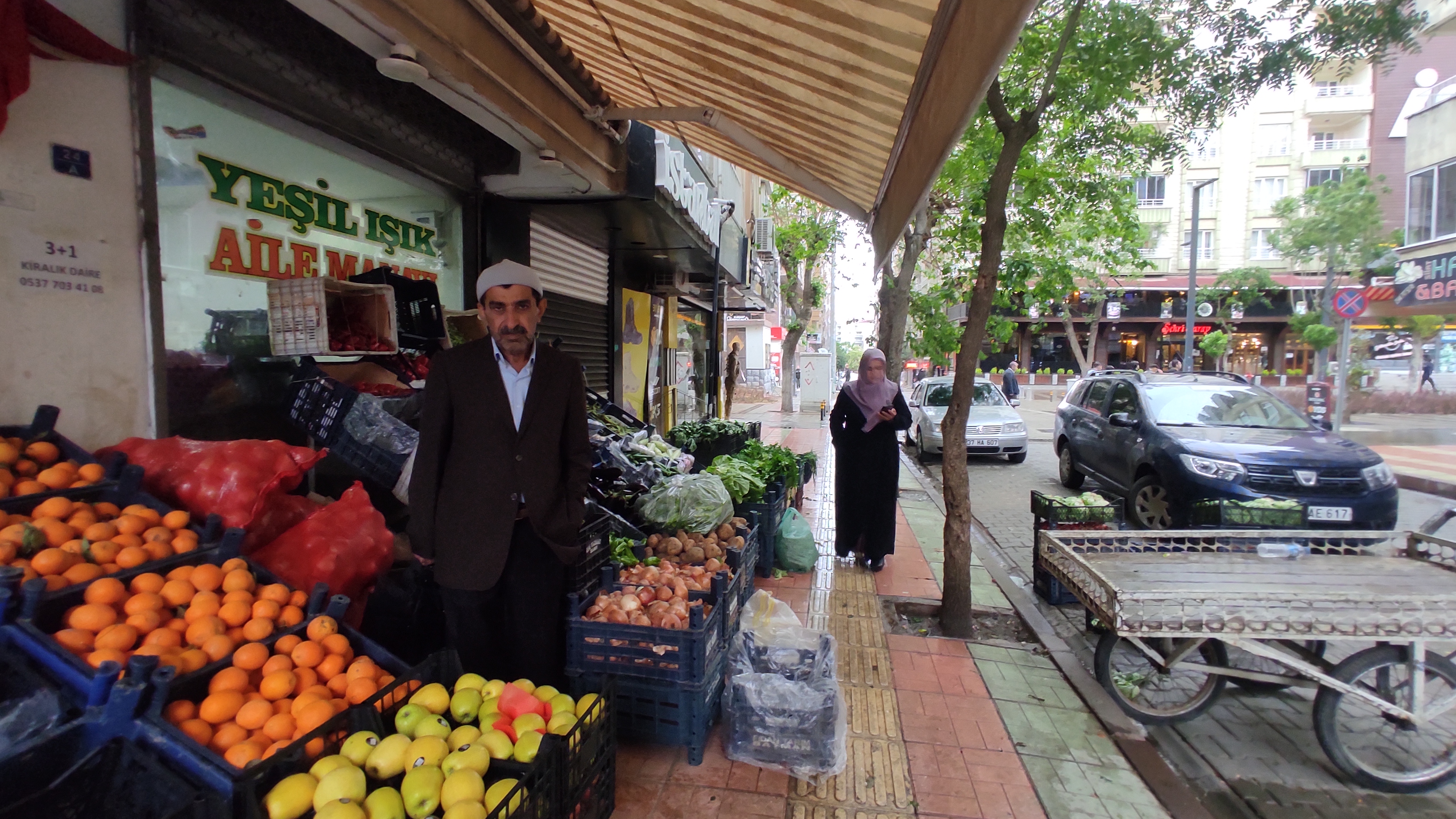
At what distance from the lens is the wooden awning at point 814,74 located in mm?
2322

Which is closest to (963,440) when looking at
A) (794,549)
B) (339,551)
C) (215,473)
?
(794,549)

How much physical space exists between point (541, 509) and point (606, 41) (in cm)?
295

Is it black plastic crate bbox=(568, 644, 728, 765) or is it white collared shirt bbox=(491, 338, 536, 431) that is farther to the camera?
black plastic crate bbox=(568, 644, 728, 765)

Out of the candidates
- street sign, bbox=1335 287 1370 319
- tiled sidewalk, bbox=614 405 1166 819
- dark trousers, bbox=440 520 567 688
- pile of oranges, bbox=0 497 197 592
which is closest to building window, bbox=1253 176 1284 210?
street sign, bbox=1335 287 1370 319

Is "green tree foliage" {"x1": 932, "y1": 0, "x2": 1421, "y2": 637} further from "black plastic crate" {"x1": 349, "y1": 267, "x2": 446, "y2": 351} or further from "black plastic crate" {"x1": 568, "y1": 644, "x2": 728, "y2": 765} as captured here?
"black plastic crate" {"x1": 349, "y1": 267, "x2": 446, "y2": 351}

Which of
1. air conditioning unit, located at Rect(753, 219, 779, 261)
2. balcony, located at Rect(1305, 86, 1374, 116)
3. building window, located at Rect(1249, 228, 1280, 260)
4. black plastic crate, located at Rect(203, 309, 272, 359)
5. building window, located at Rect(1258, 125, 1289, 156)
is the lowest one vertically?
black plastic crate, located at Rect(203, 309, 272, 359)

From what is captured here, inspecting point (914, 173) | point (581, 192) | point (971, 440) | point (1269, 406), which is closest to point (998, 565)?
point (1269, 406)

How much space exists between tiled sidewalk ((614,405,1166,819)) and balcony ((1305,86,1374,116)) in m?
44.9

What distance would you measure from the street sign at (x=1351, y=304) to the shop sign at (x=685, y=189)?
38.8 feet

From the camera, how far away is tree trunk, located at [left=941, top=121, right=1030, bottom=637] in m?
4.41

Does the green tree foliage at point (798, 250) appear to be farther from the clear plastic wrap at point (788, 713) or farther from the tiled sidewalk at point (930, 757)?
the clear plastic wrap at point (788, 713)

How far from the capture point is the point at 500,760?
1940 mm

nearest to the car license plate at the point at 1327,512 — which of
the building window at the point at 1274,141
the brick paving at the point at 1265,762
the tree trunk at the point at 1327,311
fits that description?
the brick paving at the point at 1265,762

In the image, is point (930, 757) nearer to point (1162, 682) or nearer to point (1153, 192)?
point (1162, 682)
